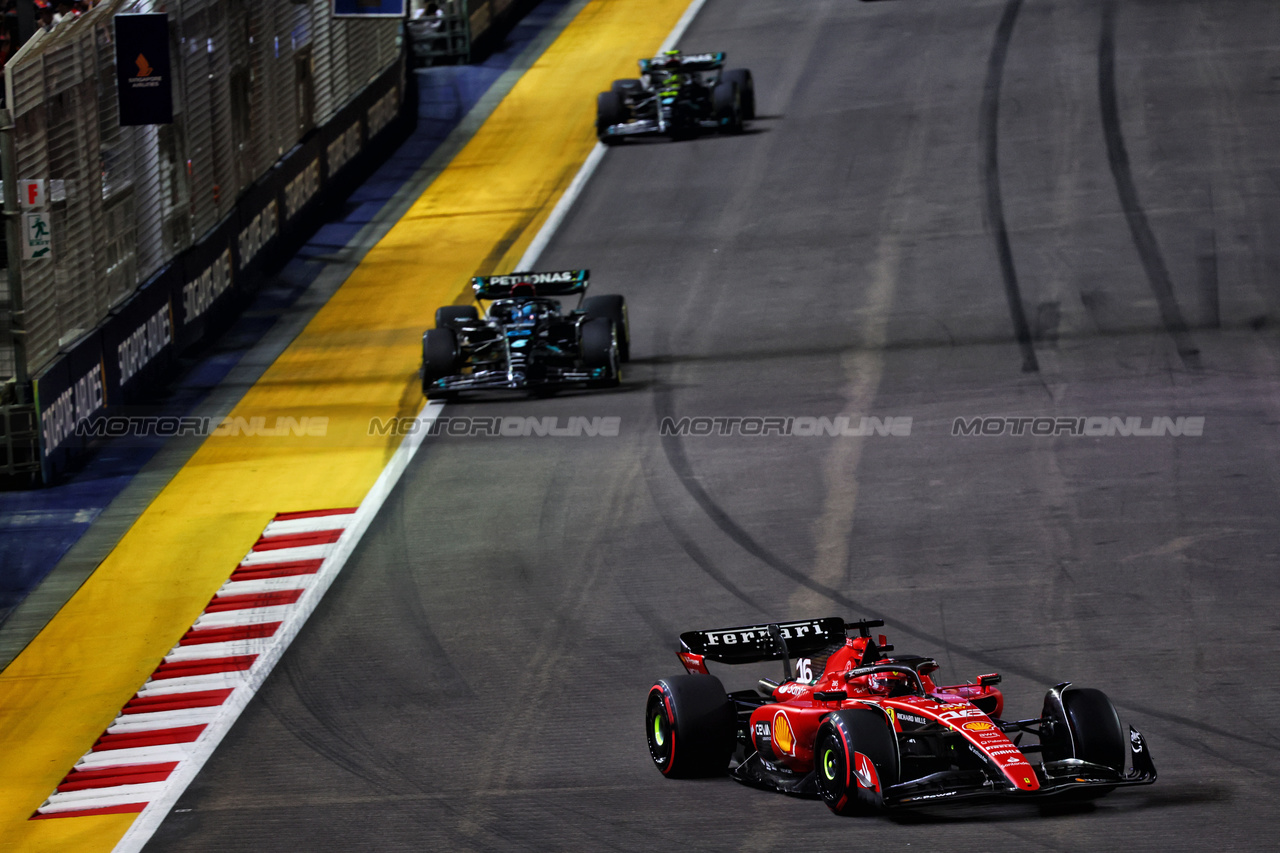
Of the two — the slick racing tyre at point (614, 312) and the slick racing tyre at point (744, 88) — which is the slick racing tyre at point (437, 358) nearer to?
the slick racing tyre at point (614, 312)

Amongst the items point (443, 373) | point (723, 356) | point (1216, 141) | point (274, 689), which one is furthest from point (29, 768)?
point (1216, 141)

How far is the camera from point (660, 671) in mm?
12125

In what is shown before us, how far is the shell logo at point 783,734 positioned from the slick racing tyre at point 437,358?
32.8 feet

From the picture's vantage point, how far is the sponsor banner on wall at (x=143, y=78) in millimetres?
→ 20031

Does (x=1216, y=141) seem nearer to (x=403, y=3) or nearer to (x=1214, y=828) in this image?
(x=403, y=3)

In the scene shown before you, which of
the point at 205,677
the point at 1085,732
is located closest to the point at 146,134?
the point at 205,677

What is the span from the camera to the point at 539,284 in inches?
781

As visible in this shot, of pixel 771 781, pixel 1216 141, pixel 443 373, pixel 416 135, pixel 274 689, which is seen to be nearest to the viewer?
pixel 771 781

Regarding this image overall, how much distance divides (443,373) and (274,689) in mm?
7182

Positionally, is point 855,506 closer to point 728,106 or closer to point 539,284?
point 539,284

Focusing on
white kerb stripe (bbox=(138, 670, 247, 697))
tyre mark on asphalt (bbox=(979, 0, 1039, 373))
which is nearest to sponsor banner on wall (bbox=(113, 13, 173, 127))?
white kerb stripe (bbox=(138, 670, 247, 697))

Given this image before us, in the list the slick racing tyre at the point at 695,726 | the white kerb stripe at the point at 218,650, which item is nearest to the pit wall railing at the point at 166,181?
the white kerb stripe at the point at 218,650

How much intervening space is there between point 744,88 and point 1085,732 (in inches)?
887

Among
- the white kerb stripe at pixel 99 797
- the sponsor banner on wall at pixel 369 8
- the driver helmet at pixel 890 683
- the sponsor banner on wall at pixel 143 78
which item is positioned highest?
the sponsor banner on wall at pixel 143 78
